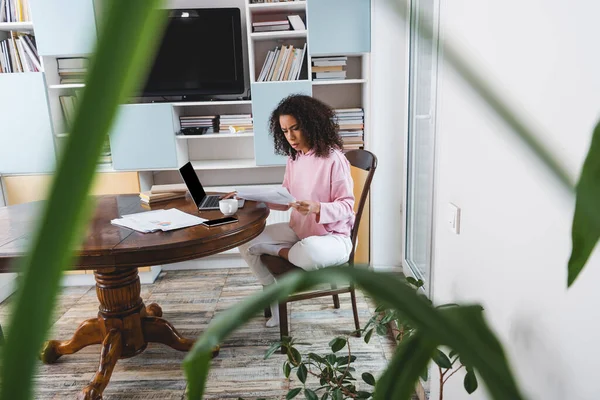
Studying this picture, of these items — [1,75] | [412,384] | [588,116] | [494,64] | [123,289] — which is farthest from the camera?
[1,75]

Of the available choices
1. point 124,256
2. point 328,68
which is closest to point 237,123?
point 328,68

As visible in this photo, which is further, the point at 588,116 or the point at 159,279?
the point at 159,279

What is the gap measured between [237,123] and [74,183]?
10.9ft

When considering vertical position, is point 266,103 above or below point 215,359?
above

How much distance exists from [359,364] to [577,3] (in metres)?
1.88

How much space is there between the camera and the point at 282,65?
10.5 feet

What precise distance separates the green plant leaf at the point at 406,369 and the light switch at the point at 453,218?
1166 mm

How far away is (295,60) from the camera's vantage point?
3201mm

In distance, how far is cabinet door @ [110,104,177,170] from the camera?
125 inches

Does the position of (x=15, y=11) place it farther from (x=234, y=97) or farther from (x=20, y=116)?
(x=234, y=97)

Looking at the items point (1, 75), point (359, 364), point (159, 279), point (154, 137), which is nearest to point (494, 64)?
Answer: point (359, 364)

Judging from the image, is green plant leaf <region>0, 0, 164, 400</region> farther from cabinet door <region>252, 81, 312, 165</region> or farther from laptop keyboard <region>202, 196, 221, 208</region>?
cabinet door <region>252, 81, 312, 165</region>

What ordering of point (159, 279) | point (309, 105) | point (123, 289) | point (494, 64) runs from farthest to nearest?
point (159, 279) → point (309, 105) → point (123, 289) → point (494, 64)

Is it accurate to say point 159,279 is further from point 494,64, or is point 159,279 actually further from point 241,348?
point 494,64
